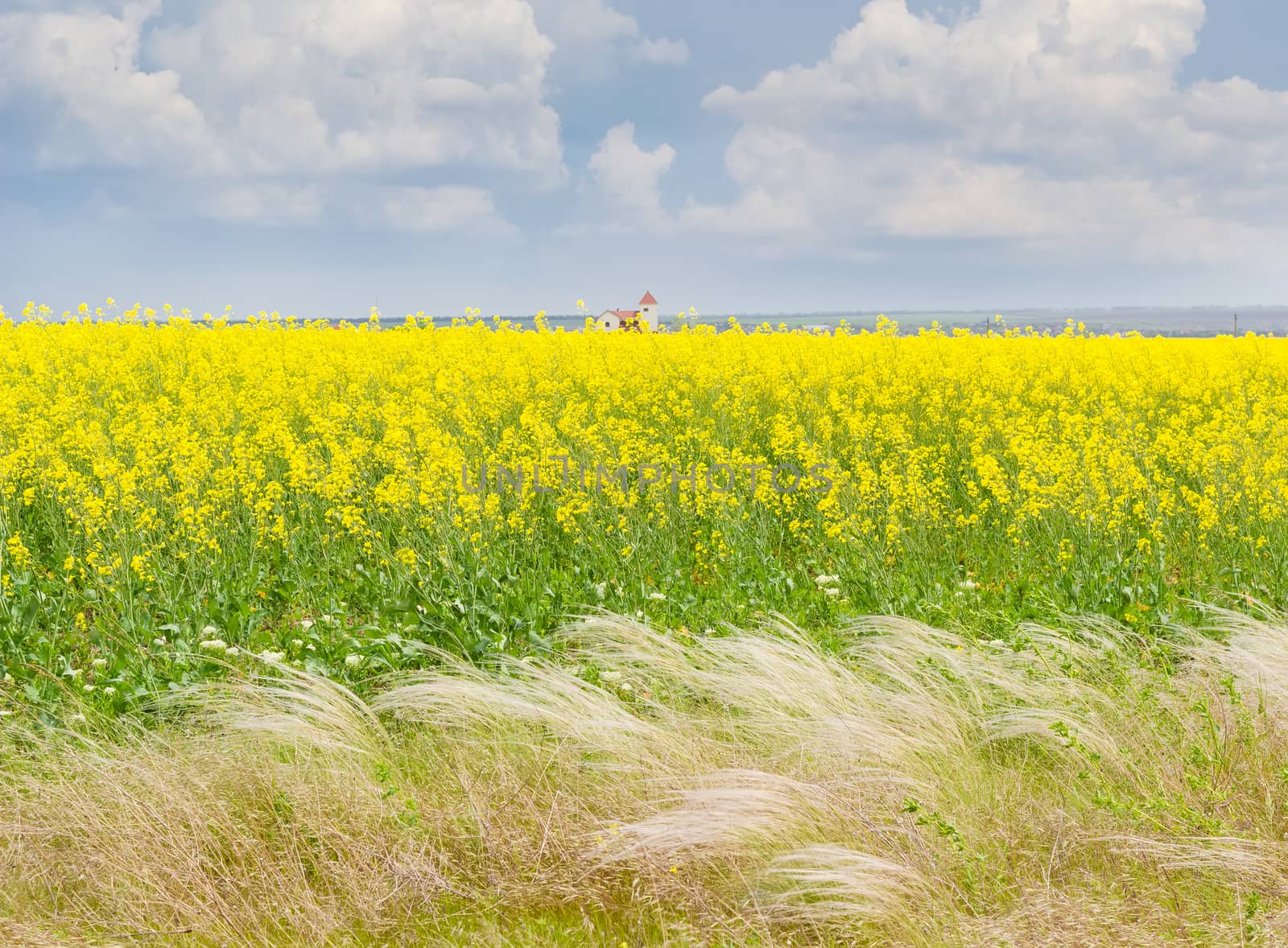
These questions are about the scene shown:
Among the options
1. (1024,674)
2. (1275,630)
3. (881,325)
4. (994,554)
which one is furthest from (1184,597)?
(881,325)

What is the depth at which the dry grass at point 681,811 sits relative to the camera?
3033mm

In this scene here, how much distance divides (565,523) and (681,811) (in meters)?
3.61

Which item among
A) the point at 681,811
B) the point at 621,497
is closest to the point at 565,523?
the point at 621,497

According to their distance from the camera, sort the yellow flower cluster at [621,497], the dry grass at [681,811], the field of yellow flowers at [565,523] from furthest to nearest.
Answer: the yellow flower cluster at [621,497]
the field of yellow flowers at [565,523]
the dry grass at [681,811]

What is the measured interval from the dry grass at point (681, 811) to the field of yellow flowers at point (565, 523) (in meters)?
0.90

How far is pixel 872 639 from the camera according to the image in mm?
4977

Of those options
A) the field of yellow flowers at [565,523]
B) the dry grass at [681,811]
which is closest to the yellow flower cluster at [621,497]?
the field of yellow flowers at [565,523]

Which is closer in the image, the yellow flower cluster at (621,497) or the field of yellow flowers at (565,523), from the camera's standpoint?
the field of yellow flowers at (565,523)

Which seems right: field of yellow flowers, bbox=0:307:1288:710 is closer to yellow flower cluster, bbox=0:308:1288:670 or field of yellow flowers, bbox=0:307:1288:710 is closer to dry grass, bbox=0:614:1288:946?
yellow flower cluster, bbox=0:308:1288:670

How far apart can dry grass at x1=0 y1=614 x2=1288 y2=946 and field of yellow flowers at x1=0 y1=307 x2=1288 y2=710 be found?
0.90m

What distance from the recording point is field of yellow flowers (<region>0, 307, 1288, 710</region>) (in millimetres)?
5523

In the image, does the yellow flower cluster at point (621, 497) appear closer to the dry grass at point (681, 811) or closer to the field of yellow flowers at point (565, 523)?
the field of yellow flowers at point (565, 523)

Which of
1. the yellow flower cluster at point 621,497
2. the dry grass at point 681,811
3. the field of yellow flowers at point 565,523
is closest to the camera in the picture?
the dry grass at point 681,811

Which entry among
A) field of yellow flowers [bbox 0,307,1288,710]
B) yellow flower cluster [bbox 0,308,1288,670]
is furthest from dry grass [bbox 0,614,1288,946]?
yellow flower cluster [bbox 0,308,1288,670]
